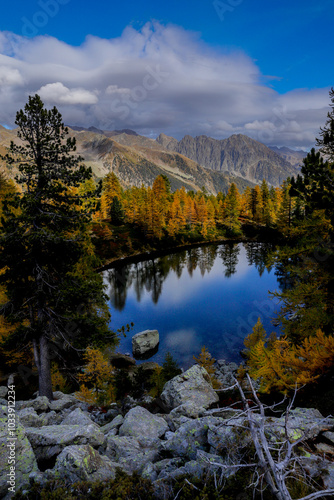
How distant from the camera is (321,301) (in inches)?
394

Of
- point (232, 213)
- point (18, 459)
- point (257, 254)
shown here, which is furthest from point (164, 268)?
point (18, 459)

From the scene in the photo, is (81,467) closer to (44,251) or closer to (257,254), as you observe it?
(44,251)

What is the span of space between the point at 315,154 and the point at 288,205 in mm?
58458

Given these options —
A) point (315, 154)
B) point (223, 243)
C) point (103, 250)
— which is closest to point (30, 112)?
point (315, 154)

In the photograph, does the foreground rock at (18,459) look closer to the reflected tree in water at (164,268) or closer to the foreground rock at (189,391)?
Result: the foreground rock at (189,391)

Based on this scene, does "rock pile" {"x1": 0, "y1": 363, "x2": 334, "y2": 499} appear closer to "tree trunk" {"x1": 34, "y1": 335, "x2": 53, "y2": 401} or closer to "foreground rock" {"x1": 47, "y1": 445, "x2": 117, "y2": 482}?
"foreground rock" {"x1": 47, "y1": 445, "x2": 117, "y2": 482}

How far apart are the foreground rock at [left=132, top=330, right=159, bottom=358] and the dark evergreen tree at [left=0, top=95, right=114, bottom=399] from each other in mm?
14613

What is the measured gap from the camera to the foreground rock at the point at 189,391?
12069mm

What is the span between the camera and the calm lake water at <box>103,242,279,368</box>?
27.7 metres

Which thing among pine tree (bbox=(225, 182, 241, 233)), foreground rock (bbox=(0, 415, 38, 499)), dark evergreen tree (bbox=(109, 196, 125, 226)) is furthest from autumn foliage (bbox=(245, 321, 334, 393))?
pine tree (bbox=(225, 182, 241, 233))

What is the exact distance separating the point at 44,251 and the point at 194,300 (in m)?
31.1

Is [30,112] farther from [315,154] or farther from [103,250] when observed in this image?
[103,250]

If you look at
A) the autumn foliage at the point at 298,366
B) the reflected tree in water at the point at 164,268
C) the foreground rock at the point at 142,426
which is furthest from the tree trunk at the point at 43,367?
the reflected tree in water at the point at 164,268

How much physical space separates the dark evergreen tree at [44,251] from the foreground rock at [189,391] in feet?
15.4
